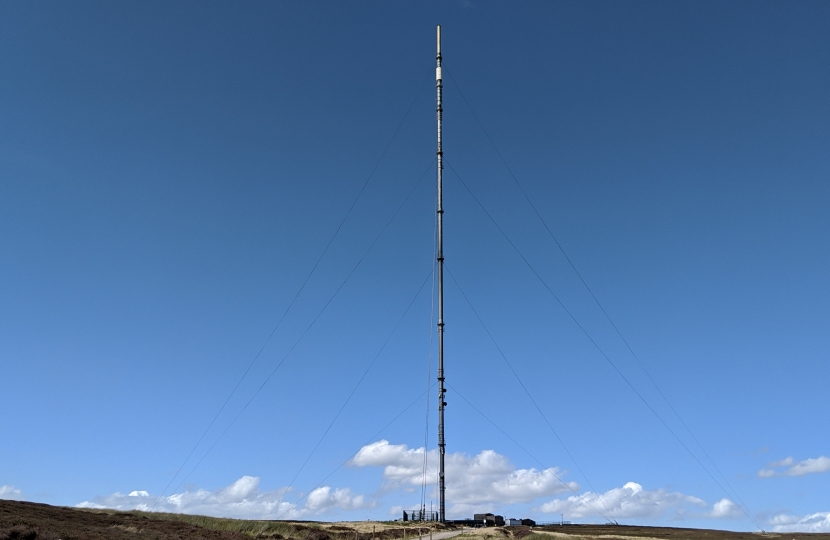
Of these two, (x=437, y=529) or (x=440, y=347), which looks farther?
(x=440, y=347)

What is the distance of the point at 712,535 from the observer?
42.1 m

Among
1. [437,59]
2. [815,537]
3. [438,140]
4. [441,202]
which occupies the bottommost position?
[815,537]

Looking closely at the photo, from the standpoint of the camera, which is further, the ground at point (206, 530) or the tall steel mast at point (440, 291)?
the tall steel mast at point (440, 291)

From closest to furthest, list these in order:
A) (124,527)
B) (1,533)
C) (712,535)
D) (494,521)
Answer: (1,533) < (124,527) < (712,535) < (494,521)

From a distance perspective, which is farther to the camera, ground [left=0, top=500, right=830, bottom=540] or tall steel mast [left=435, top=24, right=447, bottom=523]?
tall steel mast [left=435, top=24, right=447, bottom=523]

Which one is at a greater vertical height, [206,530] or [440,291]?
[440,291]

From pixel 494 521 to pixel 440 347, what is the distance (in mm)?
11899

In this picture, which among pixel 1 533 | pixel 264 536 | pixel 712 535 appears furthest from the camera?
pixel 712 535

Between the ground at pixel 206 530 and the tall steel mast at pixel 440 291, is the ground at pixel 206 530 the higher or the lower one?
the lower one

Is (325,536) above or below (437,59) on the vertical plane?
below

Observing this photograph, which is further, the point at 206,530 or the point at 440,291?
the point at 440,291

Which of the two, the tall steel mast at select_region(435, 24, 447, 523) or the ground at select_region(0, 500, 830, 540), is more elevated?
the tall steel mast at select_region(435, 24, 447, 523)

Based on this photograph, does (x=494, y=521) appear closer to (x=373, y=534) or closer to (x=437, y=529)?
(x=437, y=529)

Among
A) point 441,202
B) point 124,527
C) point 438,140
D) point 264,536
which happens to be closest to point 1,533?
point 124,527
